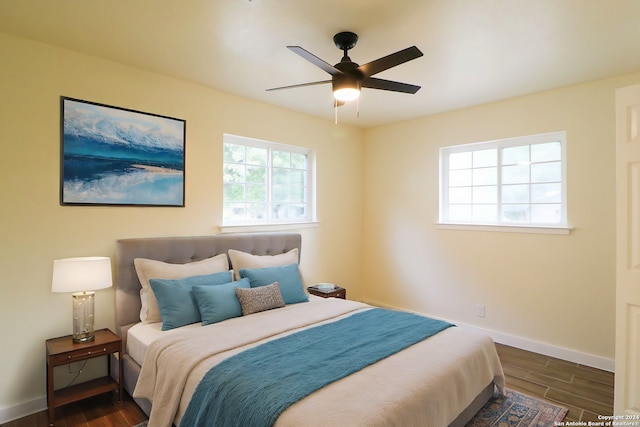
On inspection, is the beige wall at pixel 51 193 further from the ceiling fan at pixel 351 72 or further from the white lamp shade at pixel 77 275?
the ceiling fan at pixel 351 72

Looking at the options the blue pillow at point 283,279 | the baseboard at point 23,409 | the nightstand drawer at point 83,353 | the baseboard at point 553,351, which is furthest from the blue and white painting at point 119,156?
the baseboard at point 553,351

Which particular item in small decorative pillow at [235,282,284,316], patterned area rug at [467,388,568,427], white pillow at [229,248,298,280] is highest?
white pillow at [229,248,298,280]

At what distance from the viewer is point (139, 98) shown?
2.94 meters

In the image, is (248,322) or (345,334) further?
(248,322)

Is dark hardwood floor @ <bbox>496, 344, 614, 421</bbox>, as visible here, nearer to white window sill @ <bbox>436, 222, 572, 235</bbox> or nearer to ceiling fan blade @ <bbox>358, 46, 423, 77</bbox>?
white window sill @ <bbox>436, 222, 572, 235</bbox>

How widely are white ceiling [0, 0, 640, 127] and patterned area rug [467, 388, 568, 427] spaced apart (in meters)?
2.59

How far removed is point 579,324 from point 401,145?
2.74 metres

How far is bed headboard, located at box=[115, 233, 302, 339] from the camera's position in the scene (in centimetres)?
275

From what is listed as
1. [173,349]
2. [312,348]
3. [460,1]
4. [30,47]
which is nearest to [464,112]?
[460,1]

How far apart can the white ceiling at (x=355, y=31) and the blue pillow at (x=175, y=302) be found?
1.78 meters

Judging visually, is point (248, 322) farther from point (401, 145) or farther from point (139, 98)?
point (401, 145)

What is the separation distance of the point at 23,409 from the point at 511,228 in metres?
4.44

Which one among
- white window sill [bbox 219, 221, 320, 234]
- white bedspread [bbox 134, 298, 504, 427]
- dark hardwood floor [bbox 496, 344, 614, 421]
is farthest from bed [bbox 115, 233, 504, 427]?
dark hardwood floor [bbox 496, 344, 614, 421]

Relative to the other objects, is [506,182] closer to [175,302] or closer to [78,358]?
[175,302]
